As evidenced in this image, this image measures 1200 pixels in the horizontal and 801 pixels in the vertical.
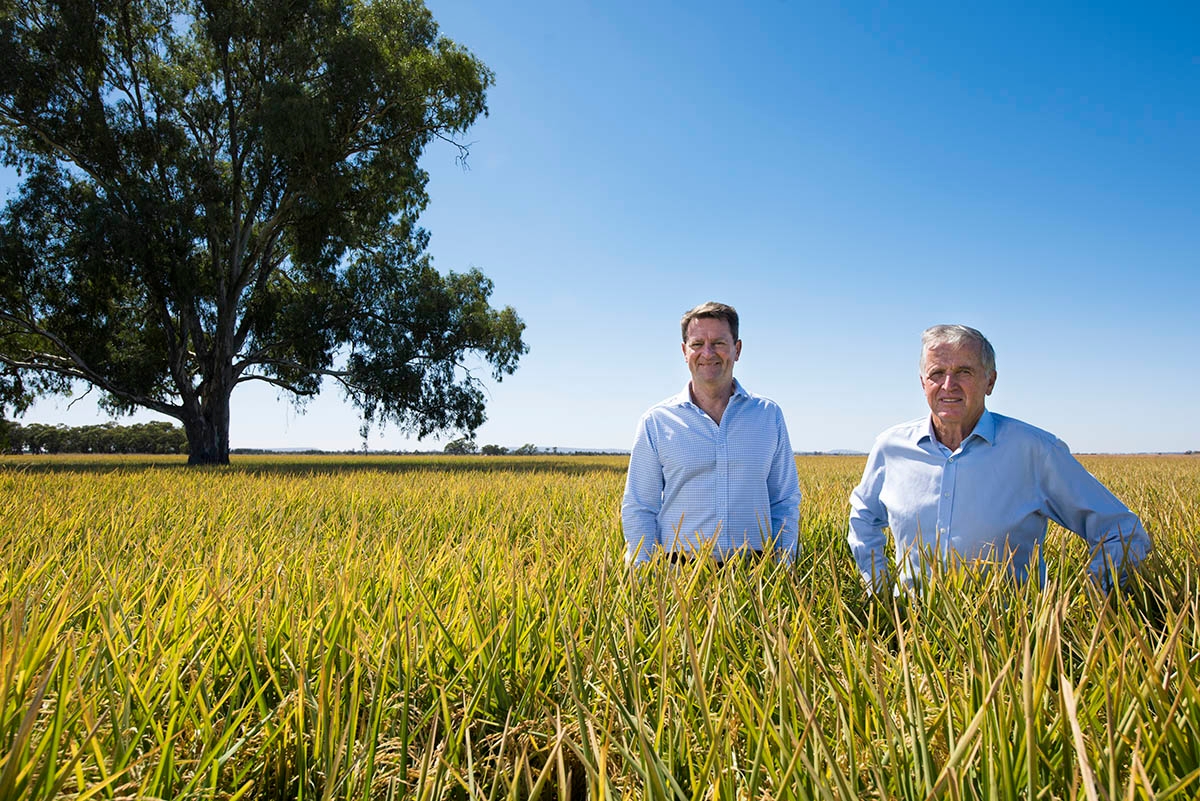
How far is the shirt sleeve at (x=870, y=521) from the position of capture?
266 cm

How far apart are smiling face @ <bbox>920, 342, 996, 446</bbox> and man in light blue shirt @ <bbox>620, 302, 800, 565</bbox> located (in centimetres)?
76

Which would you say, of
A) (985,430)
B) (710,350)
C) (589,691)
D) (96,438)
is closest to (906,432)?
(985,430)

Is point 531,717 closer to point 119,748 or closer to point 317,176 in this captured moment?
point 119,748

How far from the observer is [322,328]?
19531mm

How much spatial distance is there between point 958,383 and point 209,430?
2087 cm

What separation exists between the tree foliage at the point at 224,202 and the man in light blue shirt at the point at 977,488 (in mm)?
16579

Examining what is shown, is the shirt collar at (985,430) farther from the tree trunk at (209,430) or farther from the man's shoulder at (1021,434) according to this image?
the tree trunk at (209,430)

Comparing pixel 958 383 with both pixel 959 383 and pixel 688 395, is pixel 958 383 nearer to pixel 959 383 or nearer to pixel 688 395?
pixel 959 383

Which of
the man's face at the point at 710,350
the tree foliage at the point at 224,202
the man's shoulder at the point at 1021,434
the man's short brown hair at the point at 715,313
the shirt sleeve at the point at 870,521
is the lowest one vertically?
the shirt sleeve at the point at 870,521

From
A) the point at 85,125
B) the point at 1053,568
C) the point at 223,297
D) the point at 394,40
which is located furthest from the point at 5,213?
the point at 1053,568

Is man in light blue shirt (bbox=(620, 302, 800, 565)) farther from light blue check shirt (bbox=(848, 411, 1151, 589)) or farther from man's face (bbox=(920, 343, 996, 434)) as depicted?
man's face (bbox=(920, 343, 996, 434))

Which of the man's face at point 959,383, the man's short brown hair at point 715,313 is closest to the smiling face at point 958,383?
the man's face at point 959,383

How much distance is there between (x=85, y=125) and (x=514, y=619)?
2067cm

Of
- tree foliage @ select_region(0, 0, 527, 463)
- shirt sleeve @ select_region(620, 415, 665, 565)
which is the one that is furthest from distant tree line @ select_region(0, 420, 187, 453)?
shirt sleeve @ select_region(620, 415, 665, 565)
